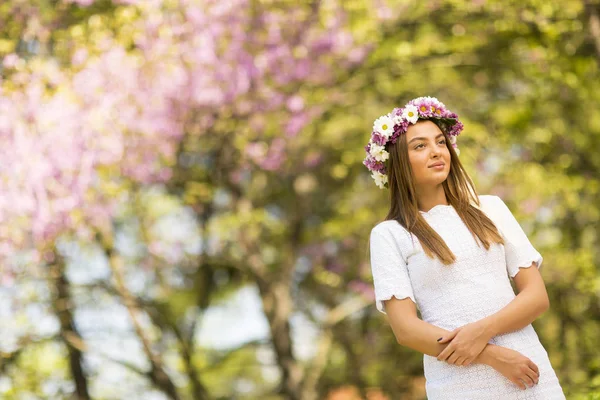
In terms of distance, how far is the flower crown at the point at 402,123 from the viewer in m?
2.77

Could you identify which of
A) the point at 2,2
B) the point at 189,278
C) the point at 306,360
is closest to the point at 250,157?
the point at 2,2

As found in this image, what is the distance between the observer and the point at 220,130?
348 inches

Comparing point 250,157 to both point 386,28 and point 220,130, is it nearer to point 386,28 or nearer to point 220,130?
point 220,130

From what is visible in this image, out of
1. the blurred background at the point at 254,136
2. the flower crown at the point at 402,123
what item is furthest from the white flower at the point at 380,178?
the blurred background at the point at 254,136

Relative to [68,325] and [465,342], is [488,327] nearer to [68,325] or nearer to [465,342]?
[465,342]

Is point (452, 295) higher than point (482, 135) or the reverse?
the reverse

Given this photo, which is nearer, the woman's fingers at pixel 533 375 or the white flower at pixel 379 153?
the woman's fingers at pixel 533 375

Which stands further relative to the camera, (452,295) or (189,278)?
(189,278)

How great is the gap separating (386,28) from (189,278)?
675 cm

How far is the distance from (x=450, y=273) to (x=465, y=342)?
24 cm

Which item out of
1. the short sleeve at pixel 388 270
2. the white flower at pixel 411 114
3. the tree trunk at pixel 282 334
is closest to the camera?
the short sleeve at pixel 388 270

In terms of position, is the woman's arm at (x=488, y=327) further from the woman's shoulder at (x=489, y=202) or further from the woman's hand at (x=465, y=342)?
the woman's shoulder at (x=489, y=202)

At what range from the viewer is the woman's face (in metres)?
2.71

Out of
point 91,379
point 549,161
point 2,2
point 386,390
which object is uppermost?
point 2,2
